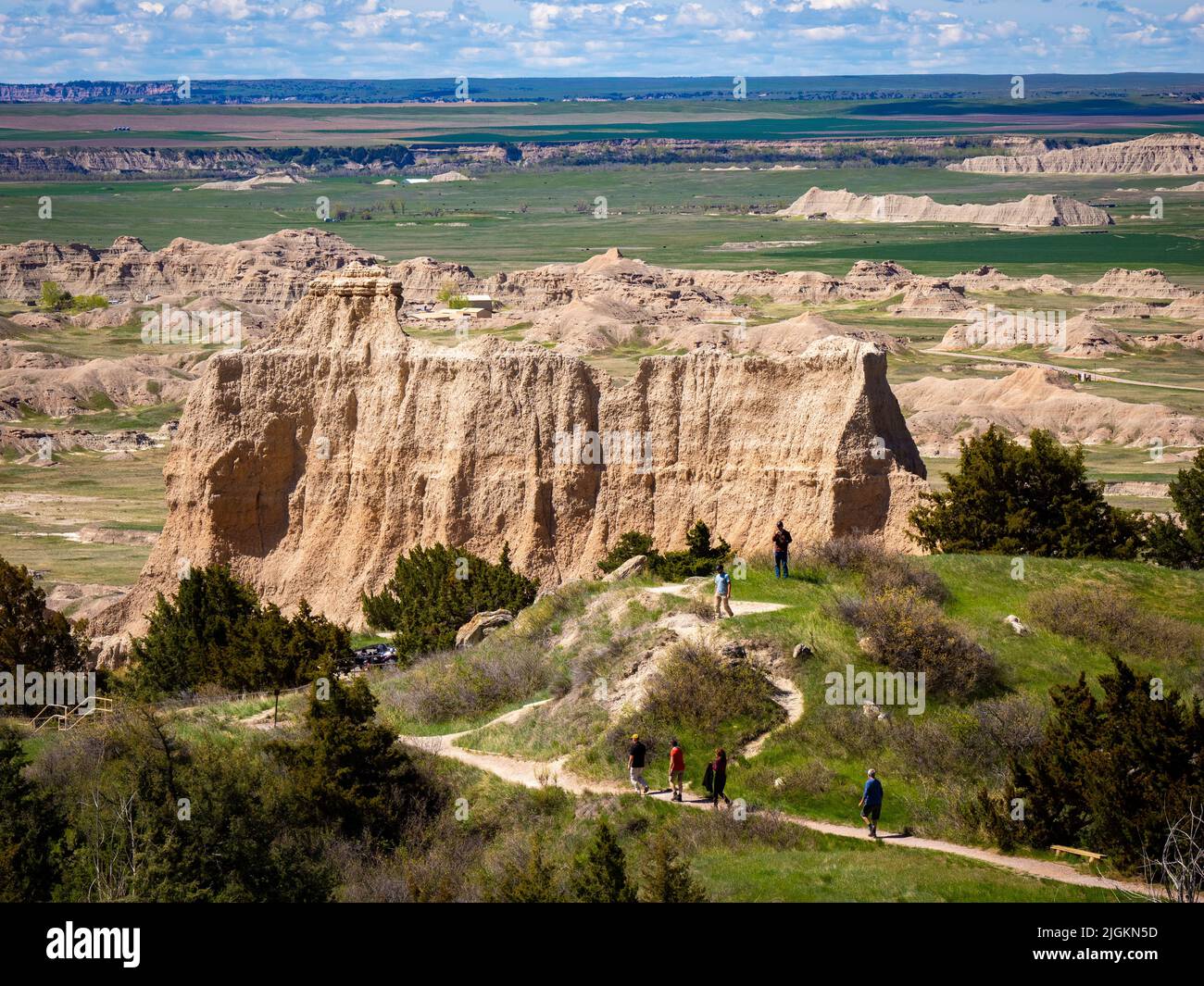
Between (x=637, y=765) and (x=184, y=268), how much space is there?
13802 cm

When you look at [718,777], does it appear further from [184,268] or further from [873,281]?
[184,268]

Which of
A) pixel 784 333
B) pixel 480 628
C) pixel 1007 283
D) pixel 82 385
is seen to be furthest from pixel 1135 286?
pixel 480 628

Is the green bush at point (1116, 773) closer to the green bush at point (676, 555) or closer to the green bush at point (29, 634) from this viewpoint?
the green bush at point (676, 555)

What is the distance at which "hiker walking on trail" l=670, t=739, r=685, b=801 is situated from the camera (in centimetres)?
2450

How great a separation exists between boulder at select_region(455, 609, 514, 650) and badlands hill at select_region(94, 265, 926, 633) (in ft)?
22.1

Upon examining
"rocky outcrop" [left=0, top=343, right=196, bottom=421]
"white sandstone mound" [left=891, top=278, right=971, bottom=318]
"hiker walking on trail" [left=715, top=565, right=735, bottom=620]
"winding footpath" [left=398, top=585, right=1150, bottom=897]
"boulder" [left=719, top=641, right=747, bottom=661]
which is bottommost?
"rocky outcrop" [left=0, top=343, right=196, bottom=421]

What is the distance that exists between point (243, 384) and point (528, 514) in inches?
345

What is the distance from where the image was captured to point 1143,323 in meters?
136

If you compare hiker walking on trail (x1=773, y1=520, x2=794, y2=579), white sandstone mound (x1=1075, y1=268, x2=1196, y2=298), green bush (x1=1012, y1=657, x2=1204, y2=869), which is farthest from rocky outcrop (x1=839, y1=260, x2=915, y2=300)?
green bush (x1=1012, y1=657, x2=1204, y2=869)

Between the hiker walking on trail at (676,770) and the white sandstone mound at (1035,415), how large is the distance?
196 feet

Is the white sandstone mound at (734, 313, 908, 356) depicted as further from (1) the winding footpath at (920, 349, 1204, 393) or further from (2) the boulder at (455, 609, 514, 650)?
(2) the boulder at (455, 609, 514, 650)

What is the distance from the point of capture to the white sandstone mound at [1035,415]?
86.9 meters
